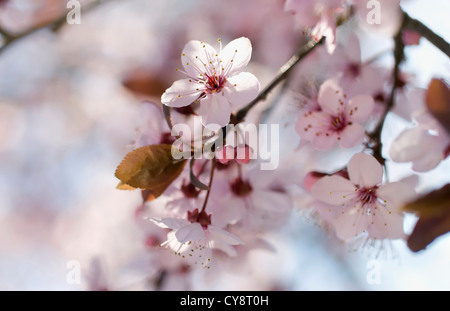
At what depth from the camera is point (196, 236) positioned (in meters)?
0.95

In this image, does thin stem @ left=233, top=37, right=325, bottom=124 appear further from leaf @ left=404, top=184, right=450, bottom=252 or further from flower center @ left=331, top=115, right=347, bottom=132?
leaf @ left=404, top=184, right=450, bottom=252

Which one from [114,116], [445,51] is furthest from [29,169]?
[445,51]

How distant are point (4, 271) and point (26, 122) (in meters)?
1.08

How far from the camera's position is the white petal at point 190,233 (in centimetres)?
95

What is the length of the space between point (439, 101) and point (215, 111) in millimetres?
393

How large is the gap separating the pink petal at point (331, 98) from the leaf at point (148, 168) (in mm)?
399

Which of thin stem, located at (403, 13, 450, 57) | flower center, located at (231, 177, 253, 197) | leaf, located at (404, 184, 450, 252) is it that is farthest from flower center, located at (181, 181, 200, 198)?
thin stem, located at (403, 13, 450, 57)

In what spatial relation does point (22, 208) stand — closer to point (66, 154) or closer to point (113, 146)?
point (66, 154)

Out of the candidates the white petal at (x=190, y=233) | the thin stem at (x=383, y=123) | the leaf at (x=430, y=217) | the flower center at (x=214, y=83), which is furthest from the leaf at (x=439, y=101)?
the white petal at (x=190, y=233)

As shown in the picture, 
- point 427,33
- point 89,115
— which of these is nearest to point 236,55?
point 427,33

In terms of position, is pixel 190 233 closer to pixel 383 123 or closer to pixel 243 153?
pixel 243 153

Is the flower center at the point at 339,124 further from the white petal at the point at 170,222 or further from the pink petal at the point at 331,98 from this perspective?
the white petal at the point at 170,222

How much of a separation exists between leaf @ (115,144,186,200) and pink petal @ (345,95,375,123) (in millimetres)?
425

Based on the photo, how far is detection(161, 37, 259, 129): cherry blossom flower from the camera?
2.95ft
